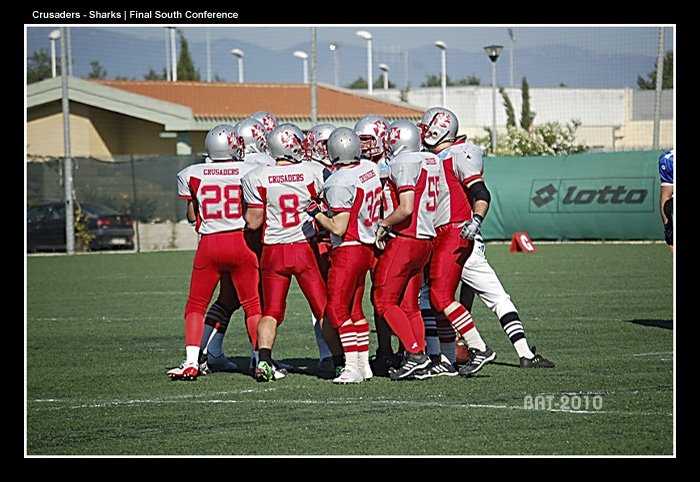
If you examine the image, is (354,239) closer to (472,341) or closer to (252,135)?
(472,341)

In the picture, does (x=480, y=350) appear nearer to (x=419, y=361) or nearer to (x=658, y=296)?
(x=419, y=361)

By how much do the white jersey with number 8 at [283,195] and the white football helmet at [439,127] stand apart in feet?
3.40

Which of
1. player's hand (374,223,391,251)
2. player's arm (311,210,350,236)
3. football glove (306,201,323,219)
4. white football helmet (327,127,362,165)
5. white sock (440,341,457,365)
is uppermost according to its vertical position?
white football helmet (327,127,362,165)

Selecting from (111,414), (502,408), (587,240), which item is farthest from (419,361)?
(587,240)

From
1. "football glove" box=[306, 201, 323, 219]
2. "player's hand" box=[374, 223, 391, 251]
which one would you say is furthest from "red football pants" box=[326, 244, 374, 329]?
"football glove" box=[306, 201, 323, 219]

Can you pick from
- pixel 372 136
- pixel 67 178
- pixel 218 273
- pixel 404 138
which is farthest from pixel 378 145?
pixel 67 178

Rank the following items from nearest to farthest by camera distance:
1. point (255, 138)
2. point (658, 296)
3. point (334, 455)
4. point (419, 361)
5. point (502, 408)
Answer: point (334, 455) → point (502, 408) → point (419, 361) → point (255, 138) → point (658, 296)

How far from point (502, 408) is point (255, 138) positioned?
3341mm

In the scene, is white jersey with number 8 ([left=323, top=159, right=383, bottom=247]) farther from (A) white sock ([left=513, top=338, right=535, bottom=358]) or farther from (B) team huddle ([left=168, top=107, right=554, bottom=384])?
(A) white sock ([left=513, top=338, right=535, bottom=358])

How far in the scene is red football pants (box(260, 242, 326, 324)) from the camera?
9.21 meters

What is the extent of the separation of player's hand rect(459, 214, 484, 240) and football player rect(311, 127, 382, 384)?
688 millimetres

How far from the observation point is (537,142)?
33031 mm

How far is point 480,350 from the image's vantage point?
932 cm

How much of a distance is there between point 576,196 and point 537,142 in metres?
8.54
